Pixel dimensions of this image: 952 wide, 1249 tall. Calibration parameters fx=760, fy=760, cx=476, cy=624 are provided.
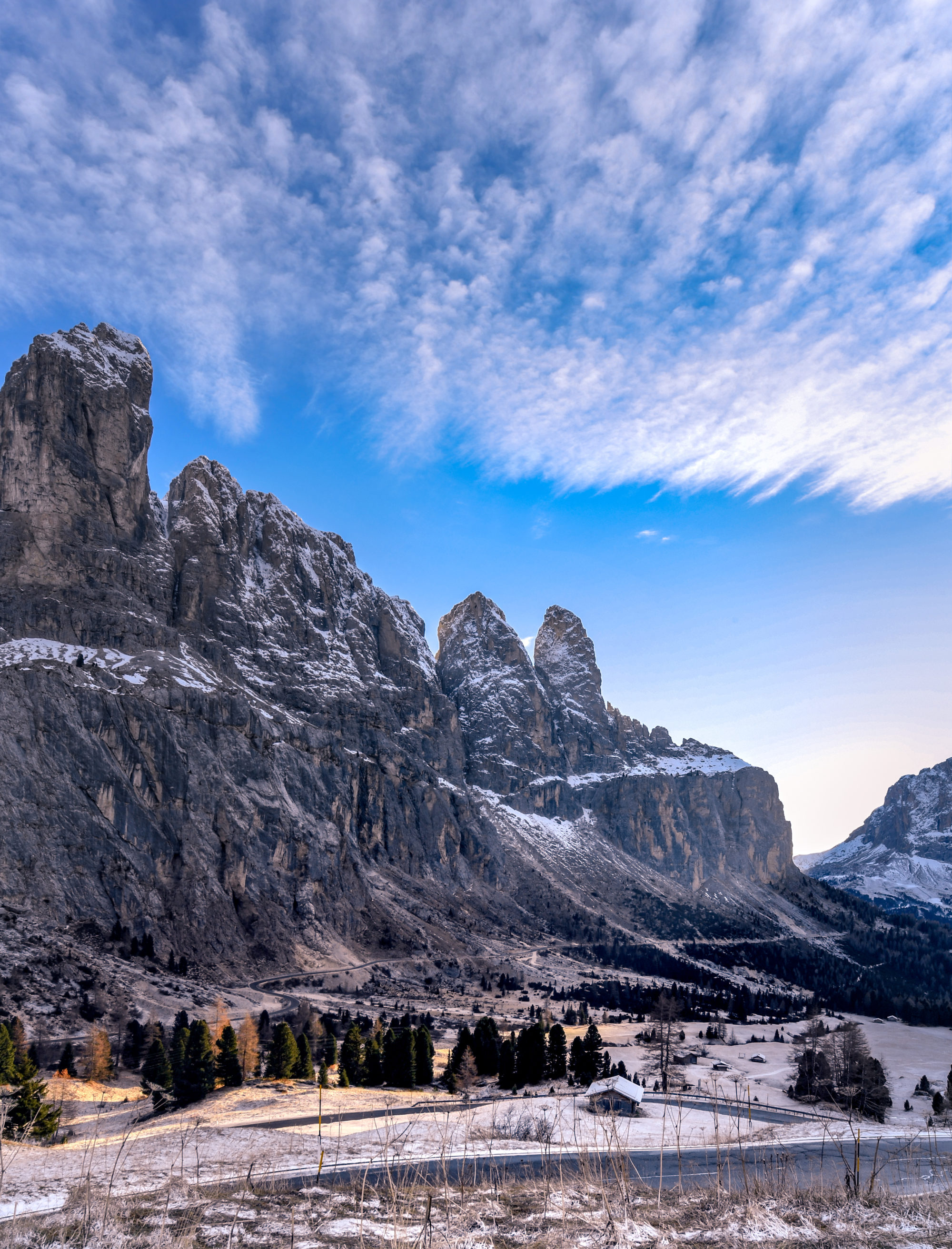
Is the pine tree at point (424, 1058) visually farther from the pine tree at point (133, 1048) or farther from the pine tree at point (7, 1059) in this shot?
the pine tree at point (7, 1059)

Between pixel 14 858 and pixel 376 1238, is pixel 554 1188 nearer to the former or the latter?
pixel 376 1238

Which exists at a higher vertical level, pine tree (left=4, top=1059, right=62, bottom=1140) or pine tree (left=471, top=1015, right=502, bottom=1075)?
pine tree (left=4, top=1059, right=62, bottom=1140)

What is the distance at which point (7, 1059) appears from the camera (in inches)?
2039

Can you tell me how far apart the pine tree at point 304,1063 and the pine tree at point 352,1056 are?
276 cm

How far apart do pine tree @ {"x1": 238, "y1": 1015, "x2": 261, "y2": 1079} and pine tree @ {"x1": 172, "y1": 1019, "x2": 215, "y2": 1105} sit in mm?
5572

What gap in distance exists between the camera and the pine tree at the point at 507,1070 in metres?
66.4

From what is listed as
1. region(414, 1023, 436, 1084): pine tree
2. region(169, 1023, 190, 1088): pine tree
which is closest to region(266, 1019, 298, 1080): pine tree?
region(169, 1023, 190, 1088): pine tree

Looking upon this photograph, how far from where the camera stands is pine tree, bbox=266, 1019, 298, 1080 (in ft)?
212

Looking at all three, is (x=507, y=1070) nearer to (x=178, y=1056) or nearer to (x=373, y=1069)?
(x=373, y=1069)

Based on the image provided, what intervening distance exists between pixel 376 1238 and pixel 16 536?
18080 cm

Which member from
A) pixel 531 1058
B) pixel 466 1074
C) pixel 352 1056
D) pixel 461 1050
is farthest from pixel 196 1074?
pixel 531 1058

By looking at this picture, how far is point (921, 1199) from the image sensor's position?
65.0 ft

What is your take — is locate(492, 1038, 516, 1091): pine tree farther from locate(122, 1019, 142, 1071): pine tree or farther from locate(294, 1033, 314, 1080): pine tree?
locate(122, 1019, 142, 1071): pine tree

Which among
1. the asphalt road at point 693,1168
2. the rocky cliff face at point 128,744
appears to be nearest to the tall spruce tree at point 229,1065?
the asphalt road at point 693,1168
